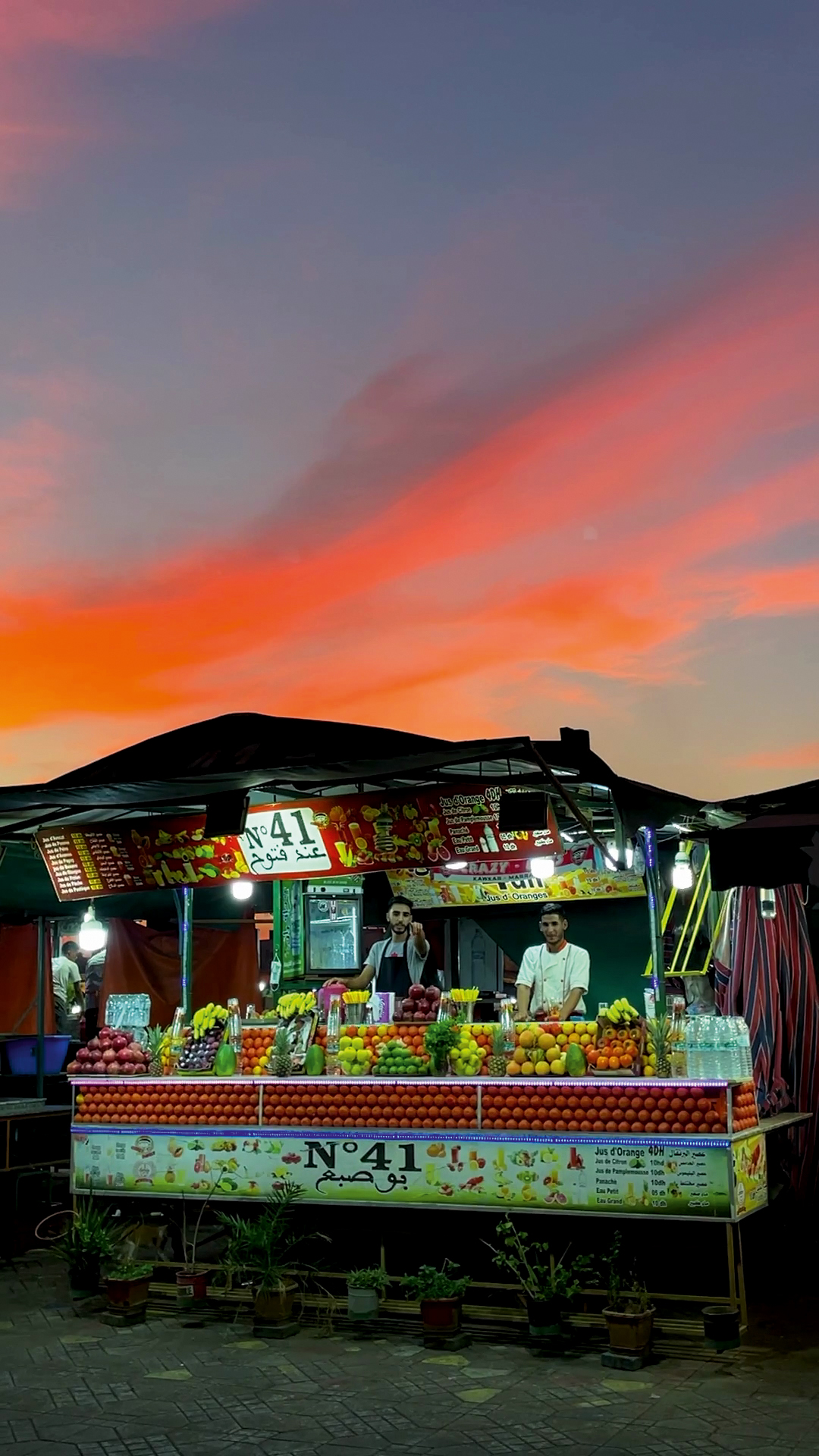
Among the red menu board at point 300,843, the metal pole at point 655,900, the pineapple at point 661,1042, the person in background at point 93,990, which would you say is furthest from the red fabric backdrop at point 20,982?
the pineapple at point 661,1042

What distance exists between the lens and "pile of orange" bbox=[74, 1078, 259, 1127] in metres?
8.73

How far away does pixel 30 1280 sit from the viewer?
923 centimetres

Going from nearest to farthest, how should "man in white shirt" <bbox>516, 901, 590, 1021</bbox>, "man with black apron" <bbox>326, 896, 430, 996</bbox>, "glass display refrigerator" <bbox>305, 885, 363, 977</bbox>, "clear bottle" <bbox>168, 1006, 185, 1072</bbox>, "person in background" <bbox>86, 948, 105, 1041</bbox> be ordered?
1. "clear bottle" <bbox>168, 1006, 185, 1072</bbox>
2. "man in white shirt" <bbox>516, 901, 590, 1021</bbox>
3. "man with black apron" <bbox>326, 896, 430, 996</bbox>
4. "glass display refrigerator" <bbox>305, 885, 363, 977</bbox>
5. "person in background" <bbox>86, 948, 105, 1041</bbox>

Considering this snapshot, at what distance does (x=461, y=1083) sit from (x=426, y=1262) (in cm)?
131

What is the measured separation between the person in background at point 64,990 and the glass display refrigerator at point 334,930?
4.51 metres

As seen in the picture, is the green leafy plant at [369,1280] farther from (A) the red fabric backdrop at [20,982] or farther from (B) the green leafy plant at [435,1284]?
(A) the red fabric backdrop at [20,982]

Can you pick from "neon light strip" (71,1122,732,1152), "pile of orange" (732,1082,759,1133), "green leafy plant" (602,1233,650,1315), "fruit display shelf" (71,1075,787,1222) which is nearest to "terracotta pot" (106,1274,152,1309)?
"fruit display shelf" (71,1075,787,1222)

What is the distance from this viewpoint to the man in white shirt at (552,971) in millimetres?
9508

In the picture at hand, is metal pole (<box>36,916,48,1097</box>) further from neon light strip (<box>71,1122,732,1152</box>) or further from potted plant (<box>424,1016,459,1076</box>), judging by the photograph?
potted plant (<box>424,1016,459,1076</box>)

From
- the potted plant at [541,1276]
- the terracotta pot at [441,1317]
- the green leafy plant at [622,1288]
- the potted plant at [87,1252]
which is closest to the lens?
the green leafy plant at [622,1288]

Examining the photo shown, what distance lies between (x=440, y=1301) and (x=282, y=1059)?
2.12m

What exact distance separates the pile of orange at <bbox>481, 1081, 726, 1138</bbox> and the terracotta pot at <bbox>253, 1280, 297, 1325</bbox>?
1617 millimetres

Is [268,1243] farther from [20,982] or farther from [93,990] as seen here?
[93,990]

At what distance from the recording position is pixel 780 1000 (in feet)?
34.7
